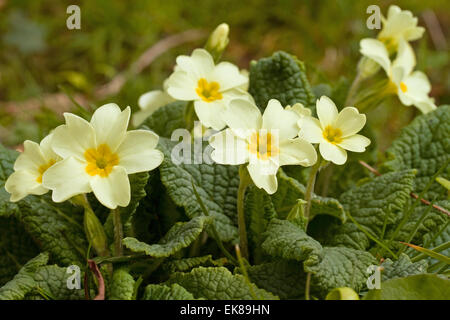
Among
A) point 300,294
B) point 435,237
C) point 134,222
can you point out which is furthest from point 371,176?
point 134,222

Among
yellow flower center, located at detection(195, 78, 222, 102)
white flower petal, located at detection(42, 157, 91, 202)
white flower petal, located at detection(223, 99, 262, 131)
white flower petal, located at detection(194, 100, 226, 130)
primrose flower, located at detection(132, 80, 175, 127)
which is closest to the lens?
white flower petal, located at detection(42, 157, 91, 202)

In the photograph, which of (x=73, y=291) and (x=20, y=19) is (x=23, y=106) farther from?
(x=73, y=291)

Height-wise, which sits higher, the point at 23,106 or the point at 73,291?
the point at 23,106

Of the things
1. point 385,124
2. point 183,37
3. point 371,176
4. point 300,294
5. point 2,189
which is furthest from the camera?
point 183,37

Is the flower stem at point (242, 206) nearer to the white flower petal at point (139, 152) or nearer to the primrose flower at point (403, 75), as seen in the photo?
the white flower petal at point (139, 152)

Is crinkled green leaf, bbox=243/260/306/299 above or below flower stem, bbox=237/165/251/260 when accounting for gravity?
below

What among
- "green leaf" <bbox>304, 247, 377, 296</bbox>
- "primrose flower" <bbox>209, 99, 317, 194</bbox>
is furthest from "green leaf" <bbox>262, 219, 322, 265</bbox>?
"primrose flower" <bbox>209, 99, 317, 194</bbox>

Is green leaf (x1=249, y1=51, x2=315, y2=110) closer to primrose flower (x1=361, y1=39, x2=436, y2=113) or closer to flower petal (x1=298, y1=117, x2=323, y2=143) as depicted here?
primrose flower (x1=361, y1=39, x2=436, y2=113)
